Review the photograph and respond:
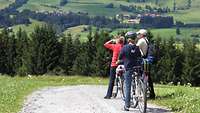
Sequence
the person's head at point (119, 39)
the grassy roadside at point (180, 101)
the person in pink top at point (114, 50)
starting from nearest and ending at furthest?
the grassy roadside at point (180, 101) < the person's head at point (119, 39) < the person in pink top at point (114, 50)

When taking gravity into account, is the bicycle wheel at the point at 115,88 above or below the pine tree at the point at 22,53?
above

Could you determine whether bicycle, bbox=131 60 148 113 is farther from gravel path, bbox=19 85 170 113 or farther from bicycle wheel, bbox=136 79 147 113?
gravel path, bbox=19 85 170 113

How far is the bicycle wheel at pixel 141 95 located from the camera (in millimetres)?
16234

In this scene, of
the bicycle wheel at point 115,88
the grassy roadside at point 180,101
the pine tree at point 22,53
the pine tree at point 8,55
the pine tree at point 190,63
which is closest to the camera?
the grassy roadside at point 180,101

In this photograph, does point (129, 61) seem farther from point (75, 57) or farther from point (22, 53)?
point (22, 53)

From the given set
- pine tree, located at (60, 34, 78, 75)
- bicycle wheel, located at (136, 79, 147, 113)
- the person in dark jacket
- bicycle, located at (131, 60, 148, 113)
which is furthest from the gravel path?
pine tree, located at (60, 34, 78, 75)

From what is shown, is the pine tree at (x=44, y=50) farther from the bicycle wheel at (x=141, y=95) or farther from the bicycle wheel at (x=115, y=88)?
the bicycle wheel at (x=141, y=95)

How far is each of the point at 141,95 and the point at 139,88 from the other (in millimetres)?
255

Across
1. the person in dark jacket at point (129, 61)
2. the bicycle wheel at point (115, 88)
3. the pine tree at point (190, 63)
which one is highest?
the person in dark jacket at point (129, 61)

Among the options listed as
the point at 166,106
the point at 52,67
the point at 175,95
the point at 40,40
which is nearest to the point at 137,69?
the point at 166,106

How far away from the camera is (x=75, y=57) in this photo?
101 meters

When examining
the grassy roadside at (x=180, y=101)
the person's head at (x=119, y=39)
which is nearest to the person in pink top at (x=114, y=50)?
the person's head at (x=119, y=39)

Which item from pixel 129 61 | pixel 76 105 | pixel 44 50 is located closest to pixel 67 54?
pixel 44 50

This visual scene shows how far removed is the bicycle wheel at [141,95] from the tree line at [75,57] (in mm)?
71807
